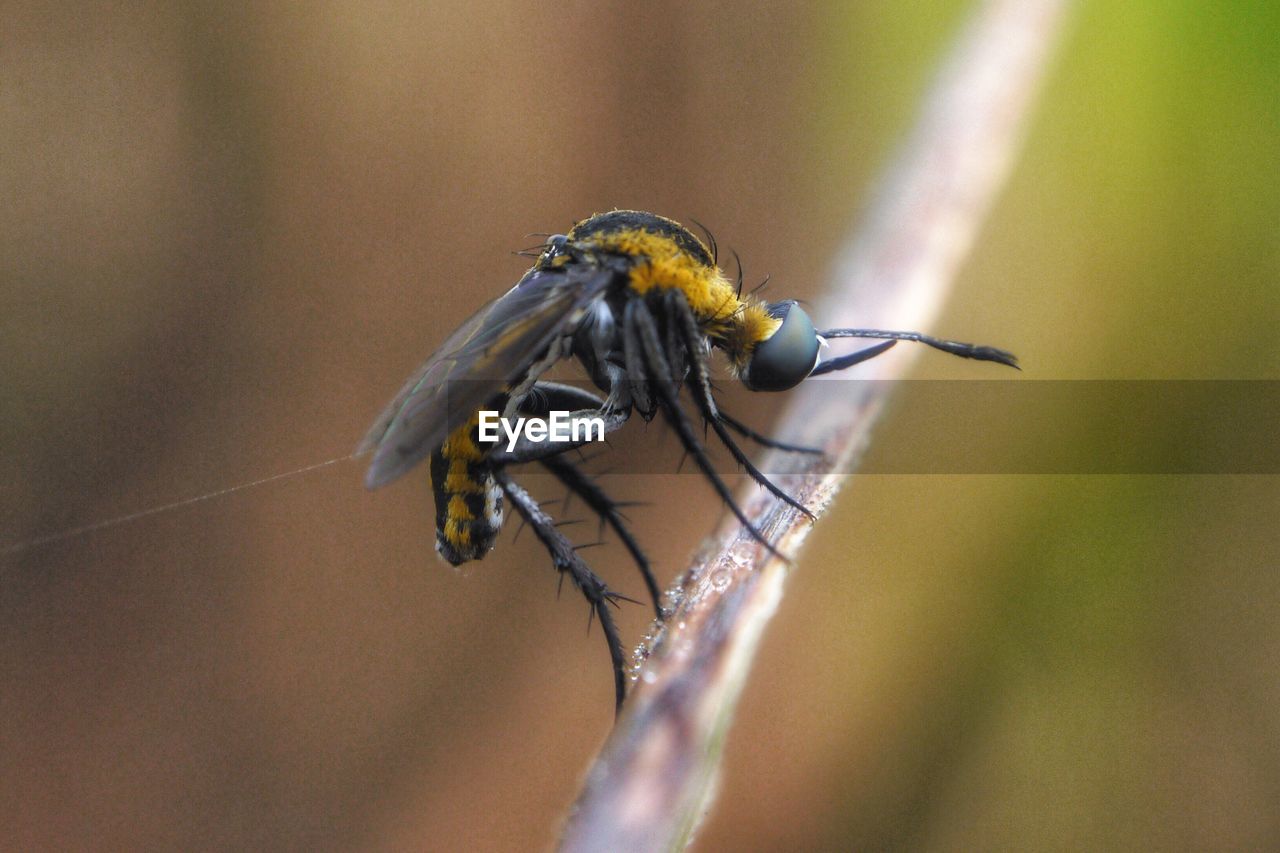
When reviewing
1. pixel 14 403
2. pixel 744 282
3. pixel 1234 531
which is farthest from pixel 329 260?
pixel 1234 531

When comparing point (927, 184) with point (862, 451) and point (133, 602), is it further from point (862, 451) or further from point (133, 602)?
point (133, 602)

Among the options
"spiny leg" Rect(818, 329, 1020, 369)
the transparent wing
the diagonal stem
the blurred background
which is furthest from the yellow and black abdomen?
"spiny leg" Rect(818, 329, 1020, 369)

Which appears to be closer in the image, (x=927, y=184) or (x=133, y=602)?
(x=927, y=184)

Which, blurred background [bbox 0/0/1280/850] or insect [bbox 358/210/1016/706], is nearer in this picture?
insect [bbox 358/210/1016/706]

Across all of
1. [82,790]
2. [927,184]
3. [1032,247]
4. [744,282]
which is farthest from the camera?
[744,282]

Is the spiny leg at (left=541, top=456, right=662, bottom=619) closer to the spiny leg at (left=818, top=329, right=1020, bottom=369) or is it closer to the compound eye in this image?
the compound eye

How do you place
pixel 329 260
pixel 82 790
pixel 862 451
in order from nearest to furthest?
pixel 862 451, pixel 82 790, pixel 329 260

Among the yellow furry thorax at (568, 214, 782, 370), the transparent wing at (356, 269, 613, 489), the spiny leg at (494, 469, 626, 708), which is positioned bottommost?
the spiny leg at (494, 469, 626, 708)
